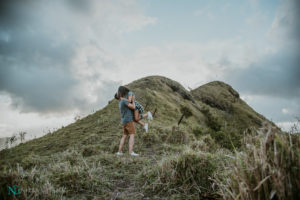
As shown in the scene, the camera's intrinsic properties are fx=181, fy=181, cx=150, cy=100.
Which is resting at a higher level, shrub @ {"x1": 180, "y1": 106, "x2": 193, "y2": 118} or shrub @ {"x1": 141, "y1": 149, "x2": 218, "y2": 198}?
shrub @ {"x1": 180, "y1": 106, "x2": 193, "y2": 118}

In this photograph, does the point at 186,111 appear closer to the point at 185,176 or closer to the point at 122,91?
the point at 122,91

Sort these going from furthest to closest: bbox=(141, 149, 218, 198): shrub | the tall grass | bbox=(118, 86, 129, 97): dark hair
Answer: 1. bbox=(118, 86, 129, 97): dark hair
2. bbox=(141, 149, 218, 198): shrub
3. the tall grass

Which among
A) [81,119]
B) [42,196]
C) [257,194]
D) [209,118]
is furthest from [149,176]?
[209,118]

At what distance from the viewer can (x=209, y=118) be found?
773 inches

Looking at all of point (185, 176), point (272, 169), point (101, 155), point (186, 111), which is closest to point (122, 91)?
point (101, 155)

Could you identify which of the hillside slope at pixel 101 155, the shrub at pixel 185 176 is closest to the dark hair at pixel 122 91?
the hillside slope at pixel 101 155

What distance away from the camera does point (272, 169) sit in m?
1.52

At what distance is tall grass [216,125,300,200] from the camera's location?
1.37 meters

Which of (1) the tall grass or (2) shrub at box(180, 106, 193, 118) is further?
(2) shrub at box(180, 106, 193, 118)


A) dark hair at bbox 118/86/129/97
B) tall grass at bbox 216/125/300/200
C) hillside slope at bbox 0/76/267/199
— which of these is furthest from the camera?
dark hair at bbox 118/86/129/97

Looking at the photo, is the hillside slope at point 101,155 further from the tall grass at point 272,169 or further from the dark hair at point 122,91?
the dark hair at point 122,91

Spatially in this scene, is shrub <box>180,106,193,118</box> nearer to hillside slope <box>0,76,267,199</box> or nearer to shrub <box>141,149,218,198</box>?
hillside slope <box>0,76,267,199</box>

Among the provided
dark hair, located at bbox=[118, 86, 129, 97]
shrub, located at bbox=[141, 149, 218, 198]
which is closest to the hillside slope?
shrub, located at bbox=[141, 149, 218, 198]

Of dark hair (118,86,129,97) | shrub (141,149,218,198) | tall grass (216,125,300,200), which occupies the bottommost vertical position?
shrub (141,149,218,198)
